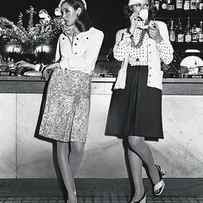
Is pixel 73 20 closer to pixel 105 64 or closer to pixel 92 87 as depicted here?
pixel 92 87

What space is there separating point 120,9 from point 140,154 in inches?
152

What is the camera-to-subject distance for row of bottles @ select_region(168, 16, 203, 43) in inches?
272

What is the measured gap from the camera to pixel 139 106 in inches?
161

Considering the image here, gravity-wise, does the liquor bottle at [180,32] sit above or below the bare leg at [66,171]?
above

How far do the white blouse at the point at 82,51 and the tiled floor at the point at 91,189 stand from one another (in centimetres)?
121

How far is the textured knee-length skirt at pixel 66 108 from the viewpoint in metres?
3.98

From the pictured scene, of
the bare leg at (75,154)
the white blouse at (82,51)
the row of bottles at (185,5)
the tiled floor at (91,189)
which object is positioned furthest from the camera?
the row of bottles at (185,5)

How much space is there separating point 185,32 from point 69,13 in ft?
10.9

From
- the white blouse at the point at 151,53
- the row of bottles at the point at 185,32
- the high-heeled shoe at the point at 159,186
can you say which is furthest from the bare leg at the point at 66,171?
the row of bottles at the point at 185,32

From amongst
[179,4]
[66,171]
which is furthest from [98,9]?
[66,171]

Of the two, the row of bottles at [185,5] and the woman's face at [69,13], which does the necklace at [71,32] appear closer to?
the woman's face at [69,13]

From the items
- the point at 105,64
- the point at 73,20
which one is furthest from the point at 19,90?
the point at 105,64

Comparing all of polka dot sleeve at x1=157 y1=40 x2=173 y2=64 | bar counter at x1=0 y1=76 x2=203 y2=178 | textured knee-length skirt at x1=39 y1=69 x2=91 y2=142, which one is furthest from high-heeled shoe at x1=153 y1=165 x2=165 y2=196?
polka dot sleeve at x1=157 y1=40 x2=173 y2=64

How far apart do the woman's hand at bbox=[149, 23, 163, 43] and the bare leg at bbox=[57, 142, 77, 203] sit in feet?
3.69
